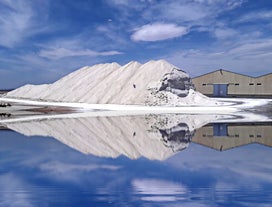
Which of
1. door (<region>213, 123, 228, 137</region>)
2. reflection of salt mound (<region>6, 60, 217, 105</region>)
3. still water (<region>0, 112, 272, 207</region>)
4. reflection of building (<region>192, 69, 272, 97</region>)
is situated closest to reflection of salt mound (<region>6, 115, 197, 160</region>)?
still water (<region>0, 112, 272, 207</region>)

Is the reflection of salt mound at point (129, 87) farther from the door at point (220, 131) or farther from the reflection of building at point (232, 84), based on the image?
the door at point (220, 131)

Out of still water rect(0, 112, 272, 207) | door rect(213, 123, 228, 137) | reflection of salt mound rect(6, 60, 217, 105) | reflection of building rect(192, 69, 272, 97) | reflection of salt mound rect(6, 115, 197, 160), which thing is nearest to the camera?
still water rect(0, 112, 272, 207)

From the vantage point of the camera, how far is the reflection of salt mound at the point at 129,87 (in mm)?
33412

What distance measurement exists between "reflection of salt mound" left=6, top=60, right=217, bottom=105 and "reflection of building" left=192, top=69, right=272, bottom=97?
16.4ft

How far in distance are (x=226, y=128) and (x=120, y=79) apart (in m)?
24.3

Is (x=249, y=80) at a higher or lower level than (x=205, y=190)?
higher

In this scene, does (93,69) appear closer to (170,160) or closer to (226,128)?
(226,128)

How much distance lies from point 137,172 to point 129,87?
29541mm

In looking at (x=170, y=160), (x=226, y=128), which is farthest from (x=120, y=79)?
(x=170, y=160)

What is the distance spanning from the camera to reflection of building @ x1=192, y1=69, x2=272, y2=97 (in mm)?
40906

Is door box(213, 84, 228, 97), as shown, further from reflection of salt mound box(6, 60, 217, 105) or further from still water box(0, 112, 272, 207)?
still water box(0, 112, 272, 207)

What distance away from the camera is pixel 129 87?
36.0 metres

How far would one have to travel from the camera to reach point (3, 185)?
5.72 meters

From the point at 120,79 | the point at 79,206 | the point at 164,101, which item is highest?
the point at 120,79
